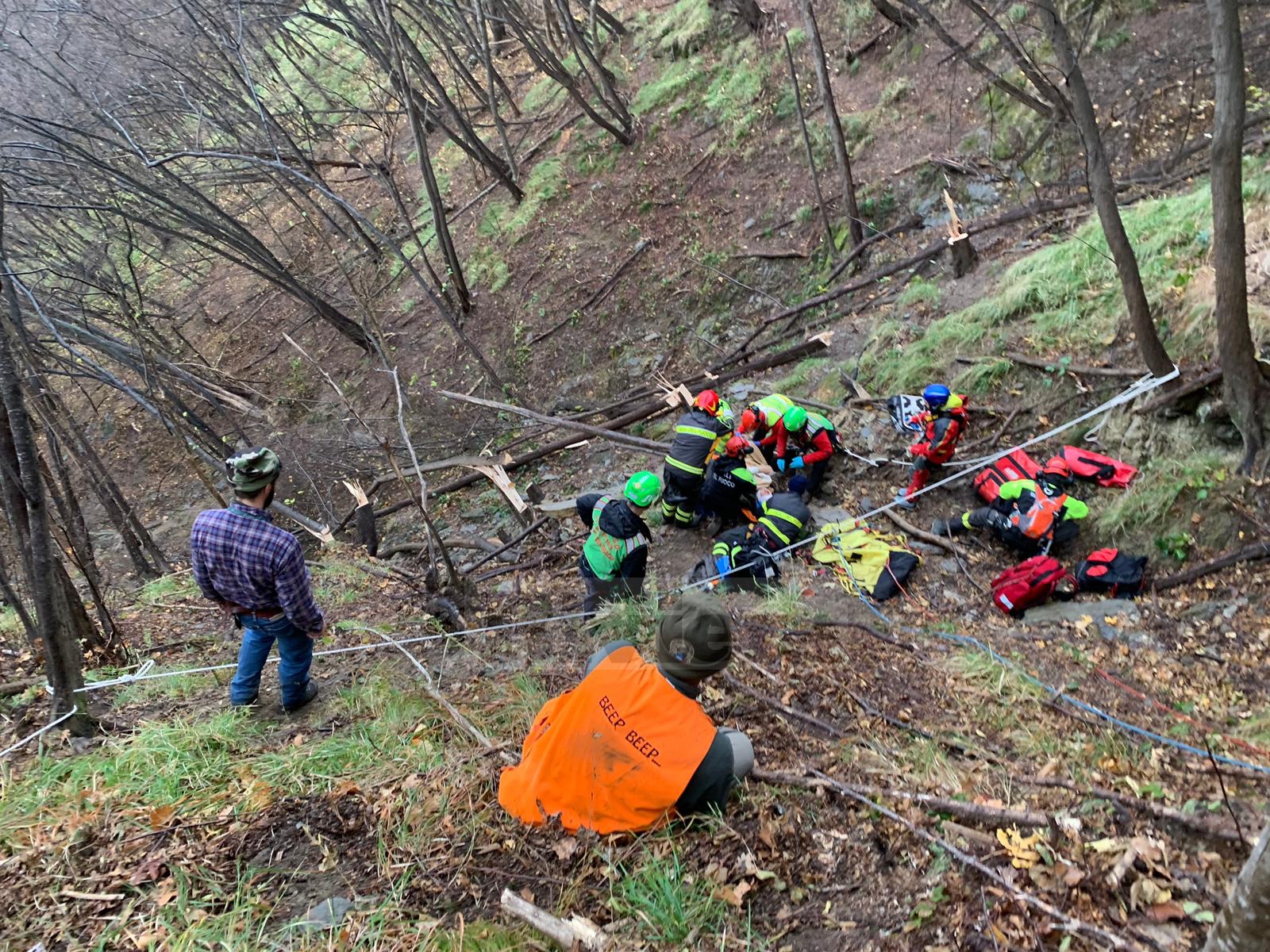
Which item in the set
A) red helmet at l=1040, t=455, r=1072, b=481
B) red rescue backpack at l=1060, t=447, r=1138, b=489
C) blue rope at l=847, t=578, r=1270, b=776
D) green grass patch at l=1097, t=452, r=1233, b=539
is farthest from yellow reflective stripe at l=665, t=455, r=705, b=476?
green grass patch at l=1097, t=452, r=1233, b=539

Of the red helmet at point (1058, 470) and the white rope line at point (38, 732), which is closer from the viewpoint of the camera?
the white rope line at point (38, 732)

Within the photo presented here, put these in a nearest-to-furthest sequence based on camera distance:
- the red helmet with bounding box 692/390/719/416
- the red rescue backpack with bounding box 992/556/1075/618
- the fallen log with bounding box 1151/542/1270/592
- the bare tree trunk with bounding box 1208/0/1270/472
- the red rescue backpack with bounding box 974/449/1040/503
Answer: the bare tree trunk with bounding box 1208/0/1270/472 < the fallen log with bounding box 1151/542/1270/592 < the red rescue backpack with bounding box 992/556/1075/618 < the red rescue backpack with bounding box 974/449/1040/503 < the red helmet with bounding box 692/390/719/416

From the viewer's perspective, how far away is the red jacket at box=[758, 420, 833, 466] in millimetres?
7898

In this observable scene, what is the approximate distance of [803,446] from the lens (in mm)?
8094

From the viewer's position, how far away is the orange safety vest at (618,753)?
285 centimetres

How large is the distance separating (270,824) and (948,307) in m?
9.08

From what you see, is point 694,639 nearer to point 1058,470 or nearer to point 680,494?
A: point 680,494

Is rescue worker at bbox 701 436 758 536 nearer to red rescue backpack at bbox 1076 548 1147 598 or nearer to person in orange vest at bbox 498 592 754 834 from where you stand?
red rescue backpack at bbox 1076 548 1147 598

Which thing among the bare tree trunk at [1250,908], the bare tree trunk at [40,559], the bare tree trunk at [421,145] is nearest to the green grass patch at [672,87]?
the bare tree trunk at [421,145]

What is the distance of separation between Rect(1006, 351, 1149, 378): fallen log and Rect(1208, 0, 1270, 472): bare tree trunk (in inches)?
40.7

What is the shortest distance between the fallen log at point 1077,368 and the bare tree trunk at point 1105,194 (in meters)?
0.31

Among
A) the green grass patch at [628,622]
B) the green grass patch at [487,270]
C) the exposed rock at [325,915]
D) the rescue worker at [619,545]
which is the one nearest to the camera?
the exposed rock at [325,915]

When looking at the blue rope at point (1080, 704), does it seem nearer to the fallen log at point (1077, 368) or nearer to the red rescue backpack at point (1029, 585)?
the red rescue backpack at point (1029, 585)

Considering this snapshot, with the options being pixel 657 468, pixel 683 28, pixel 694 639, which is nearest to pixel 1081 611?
pixel 694 639
